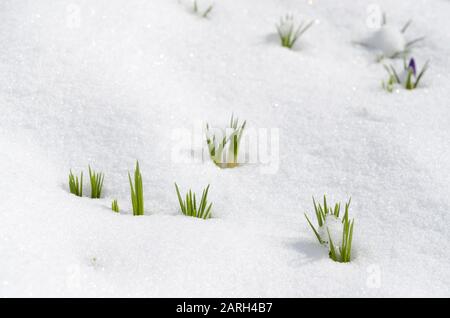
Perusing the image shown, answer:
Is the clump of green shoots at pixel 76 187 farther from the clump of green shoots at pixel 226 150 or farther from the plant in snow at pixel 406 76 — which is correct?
the plant in snow at pixel 406 76

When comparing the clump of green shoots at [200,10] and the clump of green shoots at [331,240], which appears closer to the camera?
the clump of green shoots at [331,240]

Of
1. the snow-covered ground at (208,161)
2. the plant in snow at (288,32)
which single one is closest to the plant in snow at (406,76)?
the snow-covered ground at (208,161)

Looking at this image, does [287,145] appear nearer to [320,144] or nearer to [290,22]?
[320,144]

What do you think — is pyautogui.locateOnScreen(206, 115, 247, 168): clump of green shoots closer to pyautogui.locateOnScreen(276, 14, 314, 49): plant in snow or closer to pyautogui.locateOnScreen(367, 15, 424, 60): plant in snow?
pyautogui.locateOnScreen(276, 14, 314, 49): plant in snow

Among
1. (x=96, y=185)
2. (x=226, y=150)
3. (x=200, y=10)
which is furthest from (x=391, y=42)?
(x=96, y=185)

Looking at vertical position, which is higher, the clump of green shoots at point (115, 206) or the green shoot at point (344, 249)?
the clump of green shoots at point (115, 206)
